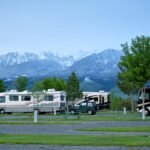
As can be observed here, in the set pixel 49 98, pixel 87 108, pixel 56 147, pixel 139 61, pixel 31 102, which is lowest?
pixel 87 108

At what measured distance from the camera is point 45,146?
1318 cm

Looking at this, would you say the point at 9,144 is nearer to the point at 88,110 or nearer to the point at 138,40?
the point at 138,40

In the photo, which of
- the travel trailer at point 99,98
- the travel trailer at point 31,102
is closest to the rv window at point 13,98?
the travel trailer at point 31,102

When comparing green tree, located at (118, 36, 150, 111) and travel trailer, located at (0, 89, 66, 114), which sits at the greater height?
green tree, located at (118, 36, 150, 111)

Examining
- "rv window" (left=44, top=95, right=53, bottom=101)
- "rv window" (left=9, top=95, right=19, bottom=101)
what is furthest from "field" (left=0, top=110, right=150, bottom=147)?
"rv window" (left=9, top=95, right=19, bottom=101)

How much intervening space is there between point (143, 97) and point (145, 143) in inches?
1015

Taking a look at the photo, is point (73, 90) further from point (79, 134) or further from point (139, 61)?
point (79, 134)

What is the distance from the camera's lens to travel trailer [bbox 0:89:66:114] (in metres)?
46.3

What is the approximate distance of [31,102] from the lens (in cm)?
4644

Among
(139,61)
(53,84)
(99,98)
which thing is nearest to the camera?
(139,61)

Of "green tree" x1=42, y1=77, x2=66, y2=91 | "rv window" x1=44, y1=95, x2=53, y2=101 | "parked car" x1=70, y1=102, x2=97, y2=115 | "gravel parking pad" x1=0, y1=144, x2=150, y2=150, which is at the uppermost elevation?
"green tree" x1=42, y1=77, x2=66, y2=91

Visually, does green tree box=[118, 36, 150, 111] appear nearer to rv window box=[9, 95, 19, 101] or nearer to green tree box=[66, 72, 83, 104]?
rv window box=[9, 95, 19, 101]

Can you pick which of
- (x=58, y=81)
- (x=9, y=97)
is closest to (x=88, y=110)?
(x=9, y=97)

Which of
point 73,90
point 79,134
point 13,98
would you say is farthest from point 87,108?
point 79,134
